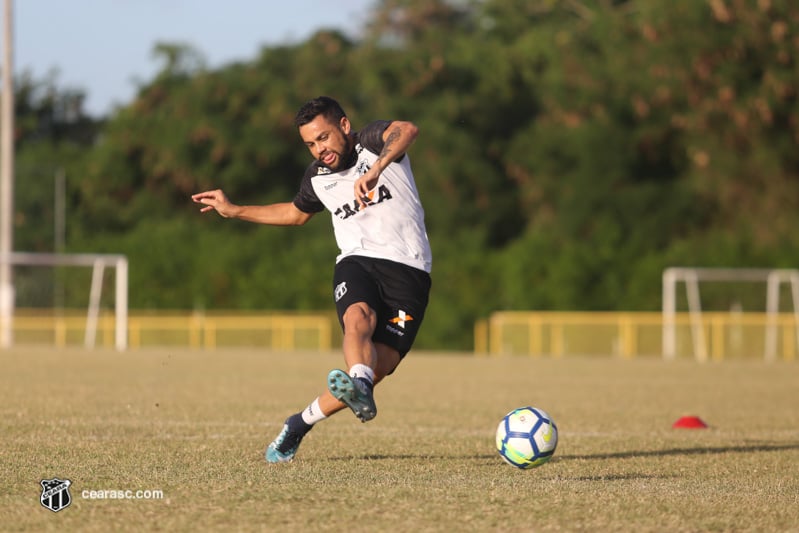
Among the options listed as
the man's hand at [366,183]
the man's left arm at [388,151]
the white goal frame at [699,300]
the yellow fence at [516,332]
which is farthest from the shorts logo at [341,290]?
the yellow fence at [516,332]

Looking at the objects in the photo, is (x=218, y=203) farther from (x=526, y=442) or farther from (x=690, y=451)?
(x=690, y=451)

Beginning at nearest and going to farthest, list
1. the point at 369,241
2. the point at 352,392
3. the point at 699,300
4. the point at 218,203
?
the point at 352,392 < the point at 369,241 < the point at 218,203 < the point at 699,300

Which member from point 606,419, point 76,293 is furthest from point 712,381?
point 76,293

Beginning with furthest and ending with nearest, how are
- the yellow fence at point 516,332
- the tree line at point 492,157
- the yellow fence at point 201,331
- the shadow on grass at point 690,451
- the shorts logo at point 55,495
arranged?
1. the tree line at point 492,157
2. the yellow fence at point 201,331
3. the yellow fence at point 516,332
4. the shadow on grass at point 690,451
5. the shorts logo at point 55,495

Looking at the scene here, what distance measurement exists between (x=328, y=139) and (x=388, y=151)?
48cm

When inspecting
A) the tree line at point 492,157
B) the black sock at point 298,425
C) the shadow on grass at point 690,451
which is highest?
the tree line at point 492,157

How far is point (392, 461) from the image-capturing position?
25.6ft

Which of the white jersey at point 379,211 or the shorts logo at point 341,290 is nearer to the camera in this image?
the shorts logo at point 341,290

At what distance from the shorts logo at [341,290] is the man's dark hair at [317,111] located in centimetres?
91

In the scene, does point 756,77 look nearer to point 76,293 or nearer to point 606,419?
point 76,293

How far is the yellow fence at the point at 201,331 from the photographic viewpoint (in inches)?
1432

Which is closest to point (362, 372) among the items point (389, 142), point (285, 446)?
point (285, 446)

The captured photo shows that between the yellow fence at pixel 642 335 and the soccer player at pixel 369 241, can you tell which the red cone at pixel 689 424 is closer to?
the soccer player at pixel 369 241

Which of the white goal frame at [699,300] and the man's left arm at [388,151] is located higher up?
the man's left arm at [388,151]
